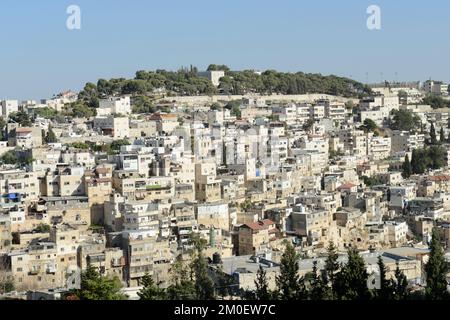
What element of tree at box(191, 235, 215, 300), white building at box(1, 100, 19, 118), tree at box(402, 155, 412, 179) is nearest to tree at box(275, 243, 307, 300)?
tree at box(191, 235, 215, 300)

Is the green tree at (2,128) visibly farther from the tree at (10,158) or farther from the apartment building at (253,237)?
the apartment building at (253,237)

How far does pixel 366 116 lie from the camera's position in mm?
23562

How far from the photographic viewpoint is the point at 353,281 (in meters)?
7.35

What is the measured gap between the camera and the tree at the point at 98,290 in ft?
24.2

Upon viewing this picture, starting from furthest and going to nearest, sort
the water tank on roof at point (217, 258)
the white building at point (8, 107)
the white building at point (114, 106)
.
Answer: the white building at point (8, 107)
the white building at point (114, 106)
the water tank on roof at point (217, 258)

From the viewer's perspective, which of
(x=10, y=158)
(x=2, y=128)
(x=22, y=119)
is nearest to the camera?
(x=10, y=158)

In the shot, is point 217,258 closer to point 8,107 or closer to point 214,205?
point 214,205

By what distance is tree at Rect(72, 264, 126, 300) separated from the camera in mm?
7375

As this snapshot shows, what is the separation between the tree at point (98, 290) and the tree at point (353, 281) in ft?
6.66

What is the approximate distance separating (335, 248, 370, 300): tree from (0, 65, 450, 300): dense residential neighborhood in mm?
15

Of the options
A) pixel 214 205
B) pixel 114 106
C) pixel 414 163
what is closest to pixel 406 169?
pixel 414 163

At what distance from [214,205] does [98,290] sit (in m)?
4.57

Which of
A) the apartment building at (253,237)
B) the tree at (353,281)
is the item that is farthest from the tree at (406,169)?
the tree at (353,281)
